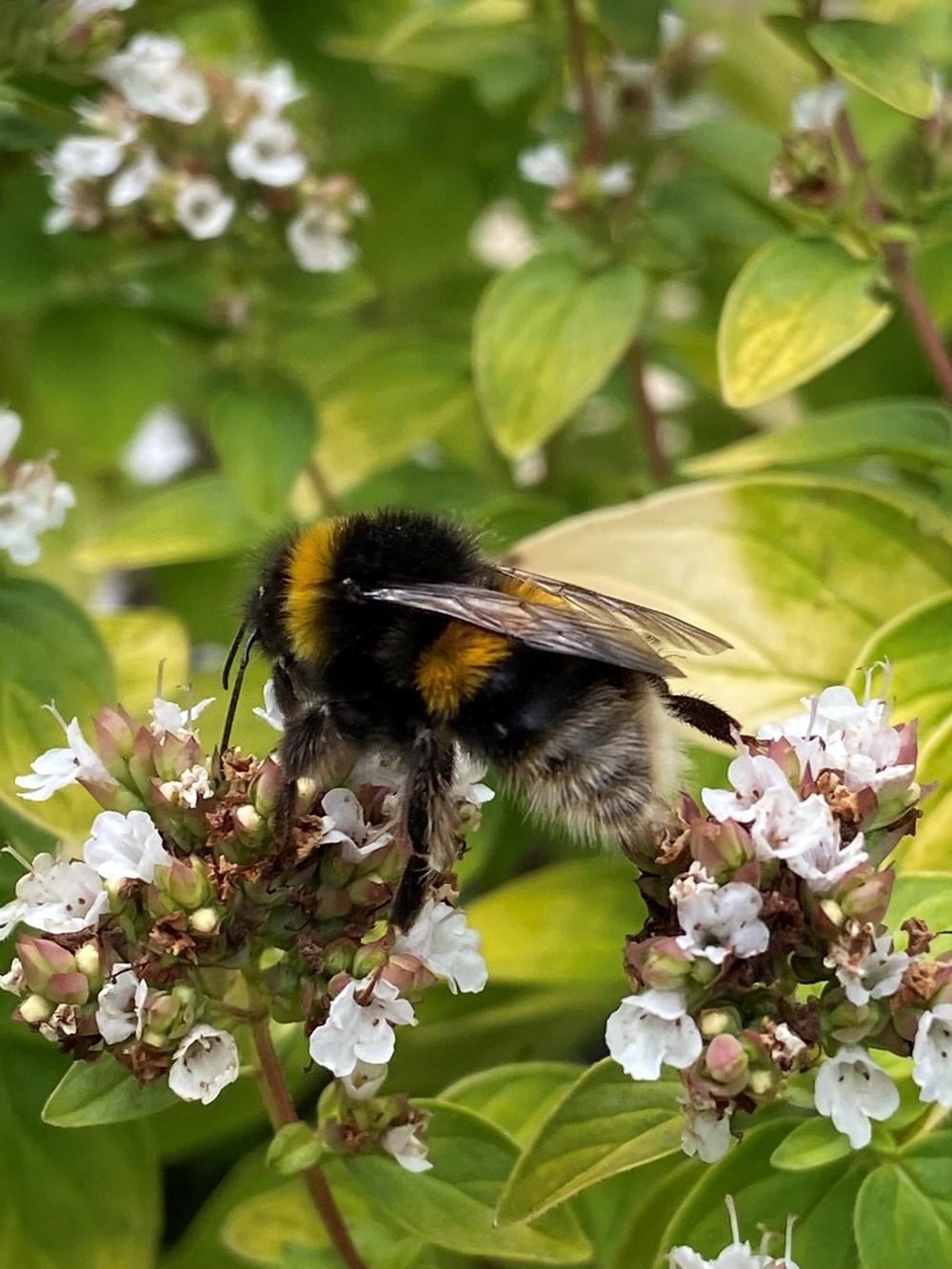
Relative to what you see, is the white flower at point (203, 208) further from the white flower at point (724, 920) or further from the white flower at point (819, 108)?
the white flower at point (724, 920)

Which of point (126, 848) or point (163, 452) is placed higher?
point (126, 848)

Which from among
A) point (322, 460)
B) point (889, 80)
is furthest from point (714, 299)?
point (889, 80)

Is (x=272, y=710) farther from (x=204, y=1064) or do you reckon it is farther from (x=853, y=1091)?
(x=853, y=1091)

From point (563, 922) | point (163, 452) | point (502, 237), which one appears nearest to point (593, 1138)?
point (563, 922)

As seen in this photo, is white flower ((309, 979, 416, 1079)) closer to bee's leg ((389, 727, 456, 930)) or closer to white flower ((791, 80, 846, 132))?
bee's leg ((389, 727, 456, 930))

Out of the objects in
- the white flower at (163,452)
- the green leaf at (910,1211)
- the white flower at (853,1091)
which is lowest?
the white flower at (163,452)

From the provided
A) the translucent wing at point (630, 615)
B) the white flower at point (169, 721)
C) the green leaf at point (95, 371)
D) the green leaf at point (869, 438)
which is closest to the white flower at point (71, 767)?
the white flower at point (169, 721)
